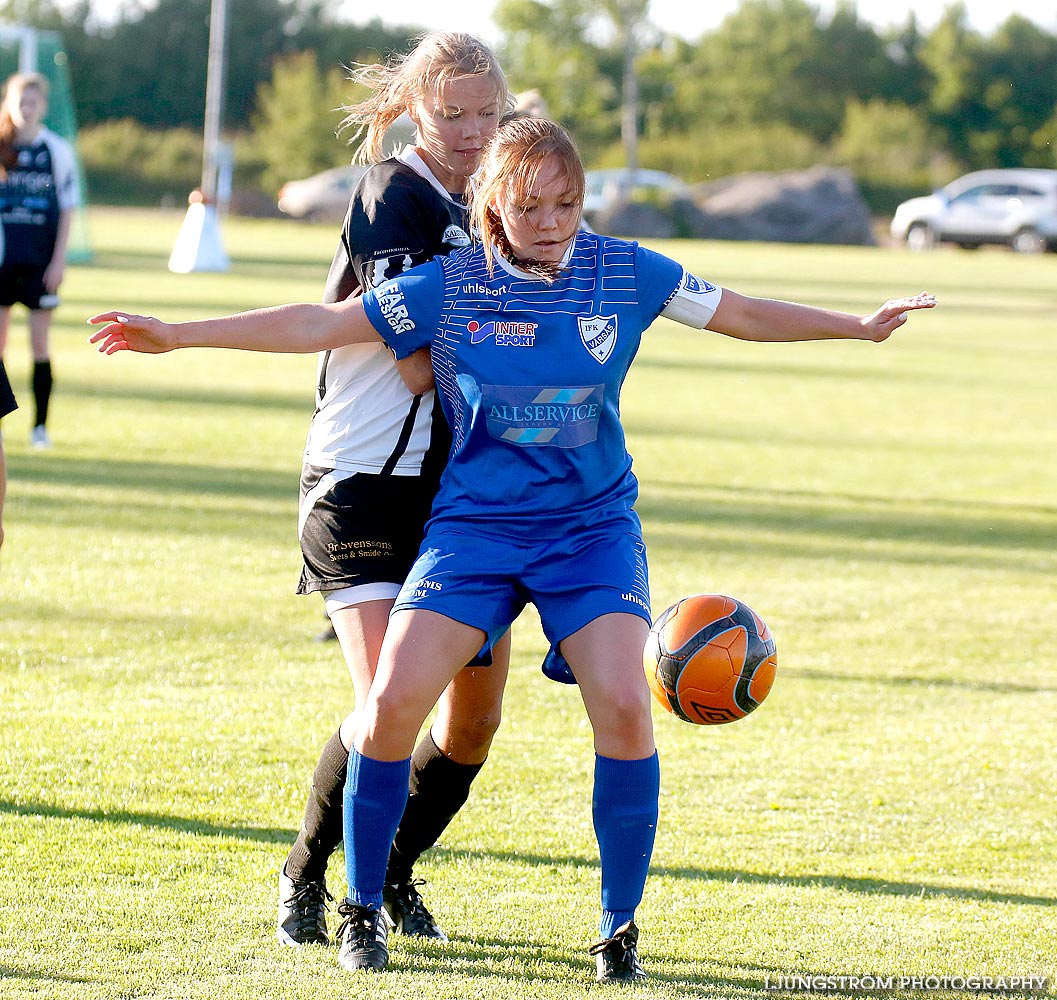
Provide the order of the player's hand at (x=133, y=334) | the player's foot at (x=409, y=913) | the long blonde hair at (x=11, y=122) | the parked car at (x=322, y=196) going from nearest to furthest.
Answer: the player's hand at (x=133, y=334)
the player's foot at (x=409, y=913)
the long blonde hair at (x=11, y=122)
the parked car at (x=322, y=196)

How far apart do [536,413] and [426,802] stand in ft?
3.59

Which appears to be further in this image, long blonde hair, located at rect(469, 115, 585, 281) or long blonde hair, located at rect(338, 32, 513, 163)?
long blonde hair, located at rect(338, 32, 513, 163)

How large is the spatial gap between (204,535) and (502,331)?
5573mm

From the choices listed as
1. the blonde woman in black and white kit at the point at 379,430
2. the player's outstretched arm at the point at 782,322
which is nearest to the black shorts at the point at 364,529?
the blonde woman in black and white kit at the point at 379,430

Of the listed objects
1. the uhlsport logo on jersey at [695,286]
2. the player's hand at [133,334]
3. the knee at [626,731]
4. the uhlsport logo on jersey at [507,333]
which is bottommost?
the knee at [626,731]

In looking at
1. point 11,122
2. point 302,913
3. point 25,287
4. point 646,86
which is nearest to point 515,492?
point 302,913

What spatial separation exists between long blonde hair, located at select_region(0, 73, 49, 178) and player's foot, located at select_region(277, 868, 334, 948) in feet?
27.1

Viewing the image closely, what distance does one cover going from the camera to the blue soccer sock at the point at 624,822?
3523 mm

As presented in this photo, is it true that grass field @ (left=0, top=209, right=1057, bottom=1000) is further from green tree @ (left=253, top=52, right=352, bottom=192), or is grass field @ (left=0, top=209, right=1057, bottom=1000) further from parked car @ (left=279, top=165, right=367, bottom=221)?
green tree @ (left=253, top=52, right=352, bottom=192)

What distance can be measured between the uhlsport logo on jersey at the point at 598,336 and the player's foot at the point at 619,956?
1313 mm

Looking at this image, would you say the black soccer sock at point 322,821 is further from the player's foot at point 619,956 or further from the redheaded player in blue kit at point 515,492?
the player's foot at point 619,956

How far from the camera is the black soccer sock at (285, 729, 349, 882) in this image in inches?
149

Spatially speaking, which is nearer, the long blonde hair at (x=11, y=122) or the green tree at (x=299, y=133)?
the long blonde hair at (x=11, y=122)

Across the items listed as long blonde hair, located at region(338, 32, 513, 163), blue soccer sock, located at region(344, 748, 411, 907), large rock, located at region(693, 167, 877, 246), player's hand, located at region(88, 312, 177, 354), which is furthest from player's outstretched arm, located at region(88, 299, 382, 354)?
large rock, located at region(693, 167, 877, 246)
